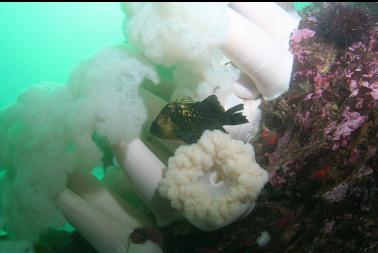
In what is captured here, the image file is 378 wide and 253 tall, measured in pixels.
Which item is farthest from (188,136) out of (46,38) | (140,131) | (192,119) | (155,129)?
(46,38)

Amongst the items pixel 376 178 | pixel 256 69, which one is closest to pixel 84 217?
pixel 256 69

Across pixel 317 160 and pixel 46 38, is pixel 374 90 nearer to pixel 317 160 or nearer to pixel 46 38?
pixel 317 160

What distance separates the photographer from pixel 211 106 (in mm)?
3203

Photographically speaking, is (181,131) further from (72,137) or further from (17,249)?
(17,249)

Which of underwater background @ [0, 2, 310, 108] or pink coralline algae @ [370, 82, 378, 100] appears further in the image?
underwater background @ [0, 2, 310, 108]

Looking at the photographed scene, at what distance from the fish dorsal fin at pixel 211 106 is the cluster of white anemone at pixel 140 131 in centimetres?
29

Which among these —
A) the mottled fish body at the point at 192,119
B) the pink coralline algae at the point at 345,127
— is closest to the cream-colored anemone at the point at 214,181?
the mottled fish body at the point at 192,119

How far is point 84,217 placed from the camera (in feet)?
11.9

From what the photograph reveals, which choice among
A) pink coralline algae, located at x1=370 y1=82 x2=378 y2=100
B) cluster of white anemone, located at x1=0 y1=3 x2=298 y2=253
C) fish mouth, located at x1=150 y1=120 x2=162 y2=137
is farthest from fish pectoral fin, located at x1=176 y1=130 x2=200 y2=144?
pink coralline algae, located at x1=370 y1=82 x2=378 y2=100

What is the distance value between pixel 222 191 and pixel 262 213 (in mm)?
579

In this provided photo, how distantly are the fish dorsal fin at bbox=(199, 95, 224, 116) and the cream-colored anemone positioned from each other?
0.26 metres

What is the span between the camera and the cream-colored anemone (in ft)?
9.09

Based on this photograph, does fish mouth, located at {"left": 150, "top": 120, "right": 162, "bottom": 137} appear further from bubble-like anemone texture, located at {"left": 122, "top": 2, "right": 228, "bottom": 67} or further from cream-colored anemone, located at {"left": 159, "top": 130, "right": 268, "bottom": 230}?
bubble-like anemone texture, located at {"left": 122, "top": 2, "right": 228, "bottom": 67}

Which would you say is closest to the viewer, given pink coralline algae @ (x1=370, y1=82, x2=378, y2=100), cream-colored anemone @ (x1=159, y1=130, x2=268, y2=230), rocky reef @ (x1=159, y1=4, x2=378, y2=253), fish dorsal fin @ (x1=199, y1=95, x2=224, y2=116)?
rocky reef @ (x1=159, y1=4, x2=378, y2=253)
